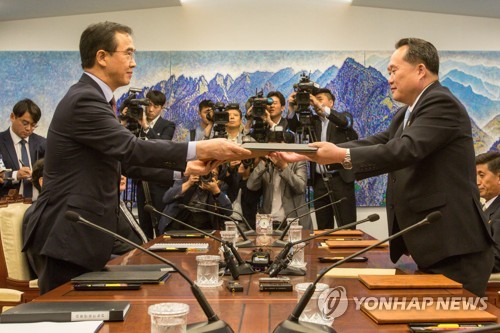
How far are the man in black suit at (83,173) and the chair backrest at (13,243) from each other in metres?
0.93

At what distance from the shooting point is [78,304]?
1454mm

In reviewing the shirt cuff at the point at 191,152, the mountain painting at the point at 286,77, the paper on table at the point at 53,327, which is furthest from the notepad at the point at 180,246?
the mountain painting at the point at 286,77

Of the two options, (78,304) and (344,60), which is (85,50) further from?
(344,60)

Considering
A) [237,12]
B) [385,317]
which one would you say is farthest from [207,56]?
[385,317]

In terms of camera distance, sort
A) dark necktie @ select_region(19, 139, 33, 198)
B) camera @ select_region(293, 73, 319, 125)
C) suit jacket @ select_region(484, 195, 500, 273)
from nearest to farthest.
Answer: suit jacket @ select_region(484, 195, 500, 273) → camera @ select_region(293, 73, 319, 125) → dark necktie @ select_region(19, 139, 33, 198)

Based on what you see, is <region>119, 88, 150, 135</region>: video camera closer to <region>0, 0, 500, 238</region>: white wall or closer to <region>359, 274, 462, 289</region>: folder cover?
<region>0, 0, 500, 238</region>: white wall

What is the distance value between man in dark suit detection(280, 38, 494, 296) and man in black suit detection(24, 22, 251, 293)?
23.0 inches

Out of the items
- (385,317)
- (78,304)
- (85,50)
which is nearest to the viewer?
(385,317)

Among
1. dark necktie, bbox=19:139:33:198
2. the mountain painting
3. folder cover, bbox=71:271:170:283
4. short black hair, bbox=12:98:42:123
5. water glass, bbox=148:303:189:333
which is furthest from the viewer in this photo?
the mountain painting

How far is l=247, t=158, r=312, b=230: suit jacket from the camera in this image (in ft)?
13.8

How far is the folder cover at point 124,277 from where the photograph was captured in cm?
177

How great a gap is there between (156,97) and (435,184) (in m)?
3.93

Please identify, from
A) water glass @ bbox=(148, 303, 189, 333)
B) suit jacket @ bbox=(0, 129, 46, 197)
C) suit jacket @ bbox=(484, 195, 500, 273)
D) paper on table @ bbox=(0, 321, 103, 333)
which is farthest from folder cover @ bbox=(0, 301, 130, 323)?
suit jacket @ bbox=(0, 129, 46, 197)

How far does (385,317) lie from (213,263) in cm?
66
